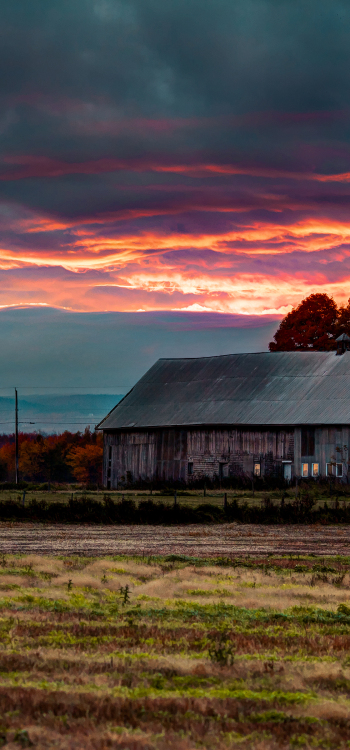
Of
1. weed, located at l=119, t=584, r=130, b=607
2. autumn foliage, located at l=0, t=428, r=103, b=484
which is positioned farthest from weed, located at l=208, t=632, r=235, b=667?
autumn foliage, located at l=0, t=428, r=103, b=484

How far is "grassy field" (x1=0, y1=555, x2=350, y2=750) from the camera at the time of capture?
23.0 ft

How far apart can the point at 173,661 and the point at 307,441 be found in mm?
49757

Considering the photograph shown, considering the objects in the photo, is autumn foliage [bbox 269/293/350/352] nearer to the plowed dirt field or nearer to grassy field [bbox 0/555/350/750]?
the plowed dirt field

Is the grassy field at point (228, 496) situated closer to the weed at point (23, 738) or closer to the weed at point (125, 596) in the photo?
the weed at point (125, 596)

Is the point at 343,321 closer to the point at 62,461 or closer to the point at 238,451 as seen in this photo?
the point at 238,451

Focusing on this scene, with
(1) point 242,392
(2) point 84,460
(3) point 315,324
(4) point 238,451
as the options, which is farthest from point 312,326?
(2) point 84,460

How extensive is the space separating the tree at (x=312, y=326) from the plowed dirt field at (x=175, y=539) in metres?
48.0

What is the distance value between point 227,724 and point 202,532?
2317 cm

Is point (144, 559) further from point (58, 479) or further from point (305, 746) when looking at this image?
point (58, 479)

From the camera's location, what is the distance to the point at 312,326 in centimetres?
8006

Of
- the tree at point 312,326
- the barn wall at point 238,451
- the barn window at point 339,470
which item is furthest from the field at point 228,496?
the tree at point 312,326

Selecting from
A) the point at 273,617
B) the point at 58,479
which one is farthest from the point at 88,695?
the point at 58,479

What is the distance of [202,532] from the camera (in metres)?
30.2

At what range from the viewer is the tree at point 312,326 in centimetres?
7956
